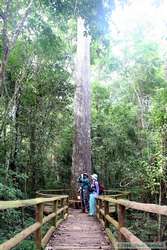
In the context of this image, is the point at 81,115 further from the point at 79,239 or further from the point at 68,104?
the point at 79,239

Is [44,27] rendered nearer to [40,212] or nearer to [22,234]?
[40,212]

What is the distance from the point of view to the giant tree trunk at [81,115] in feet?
58.3

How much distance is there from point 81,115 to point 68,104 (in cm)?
79

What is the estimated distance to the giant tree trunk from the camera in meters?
17.8

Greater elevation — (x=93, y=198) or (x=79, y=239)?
(x=93, y=198)

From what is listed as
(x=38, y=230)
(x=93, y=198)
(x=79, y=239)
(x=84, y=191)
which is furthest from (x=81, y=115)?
(x=38, y=230)

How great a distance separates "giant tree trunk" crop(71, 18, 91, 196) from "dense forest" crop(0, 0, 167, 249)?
25.4 inches

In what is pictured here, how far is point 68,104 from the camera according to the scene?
18203mm

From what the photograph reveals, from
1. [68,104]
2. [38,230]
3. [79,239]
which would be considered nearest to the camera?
[38,230]

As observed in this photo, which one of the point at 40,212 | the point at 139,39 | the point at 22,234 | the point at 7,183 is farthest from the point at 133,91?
the point at 22,234

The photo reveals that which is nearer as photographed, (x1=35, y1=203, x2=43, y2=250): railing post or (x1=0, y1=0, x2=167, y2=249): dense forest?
(x1=35, y1=203, x2=43, y2=250): railing post

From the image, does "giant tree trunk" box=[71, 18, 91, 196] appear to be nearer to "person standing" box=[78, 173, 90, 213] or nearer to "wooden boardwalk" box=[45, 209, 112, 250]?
"person standing" box=[78, 173, 90, 213]

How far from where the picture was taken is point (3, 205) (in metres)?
3.44

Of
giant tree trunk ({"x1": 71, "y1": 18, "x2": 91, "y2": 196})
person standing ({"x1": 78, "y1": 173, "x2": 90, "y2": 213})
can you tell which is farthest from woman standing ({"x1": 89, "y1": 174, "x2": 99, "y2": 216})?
giant tree trunk ({"x1": 71, "y1": 18, "x2": 91, "y2": 196})
